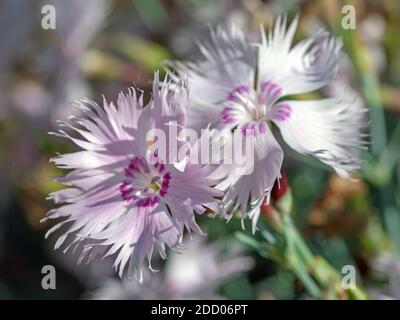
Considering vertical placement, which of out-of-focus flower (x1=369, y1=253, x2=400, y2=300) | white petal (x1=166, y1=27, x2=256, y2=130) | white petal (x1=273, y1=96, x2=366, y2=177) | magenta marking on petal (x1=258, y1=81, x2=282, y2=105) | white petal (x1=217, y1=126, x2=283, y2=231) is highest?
white petal (x1=166, y1=27, x2=256, y2=130)

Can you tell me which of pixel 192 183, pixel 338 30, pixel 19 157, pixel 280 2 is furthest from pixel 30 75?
pixel 192 183

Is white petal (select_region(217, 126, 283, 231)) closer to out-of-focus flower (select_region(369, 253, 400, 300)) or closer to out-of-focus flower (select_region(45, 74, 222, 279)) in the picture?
out-of-focus flower (select_region(45, 74, 222, 279))

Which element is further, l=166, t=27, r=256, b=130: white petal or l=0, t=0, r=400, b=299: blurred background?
l=0, t=0, r=400, b=299: blurred background

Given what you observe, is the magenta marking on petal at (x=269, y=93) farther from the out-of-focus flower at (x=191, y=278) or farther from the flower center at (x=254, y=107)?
the out-of-focus flower at (x=191, y=278)

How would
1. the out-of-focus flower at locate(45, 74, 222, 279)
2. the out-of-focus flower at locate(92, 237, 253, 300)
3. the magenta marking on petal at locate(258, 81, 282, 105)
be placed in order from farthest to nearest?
the out-of-focus flower at locate(92, 237, 253, 300) → the magenta marking on petal at locate(258, 81, 282, 105) → the out-of-focus flower at locate(45, 74, 222, 279)

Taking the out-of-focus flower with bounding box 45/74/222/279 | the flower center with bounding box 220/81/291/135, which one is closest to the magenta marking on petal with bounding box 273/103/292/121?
the flower center with bounding box 220/81/291/135
